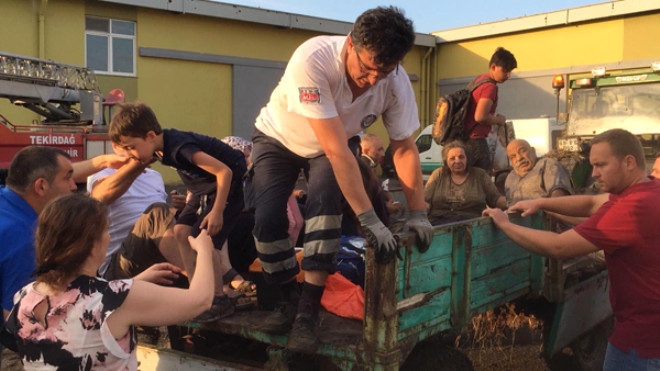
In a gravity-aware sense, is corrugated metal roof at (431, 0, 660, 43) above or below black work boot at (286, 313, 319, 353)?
above

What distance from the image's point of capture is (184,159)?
3533 millimetres

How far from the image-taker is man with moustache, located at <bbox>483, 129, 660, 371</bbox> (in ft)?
9.72

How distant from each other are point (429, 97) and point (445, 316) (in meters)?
21.6

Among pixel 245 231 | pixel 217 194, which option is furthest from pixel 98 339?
pixel 245 231

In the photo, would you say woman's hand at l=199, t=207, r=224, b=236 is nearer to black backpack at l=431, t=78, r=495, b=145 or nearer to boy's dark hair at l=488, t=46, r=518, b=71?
black backpack at l=431, t=78, r=495, b=145

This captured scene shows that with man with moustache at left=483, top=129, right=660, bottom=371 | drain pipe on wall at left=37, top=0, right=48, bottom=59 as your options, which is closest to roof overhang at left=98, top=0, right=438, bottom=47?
drain pipe on wall at left=37, top=0, right=48, bottom=59

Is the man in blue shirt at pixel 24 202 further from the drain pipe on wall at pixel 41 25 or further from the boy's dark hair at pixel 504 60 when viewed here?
the drain pipe on wall at pixel 41 25

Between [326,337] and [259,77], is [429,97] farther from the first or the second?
[326,337]

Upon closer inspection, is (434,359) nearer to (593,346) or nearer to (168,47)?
(593,346)

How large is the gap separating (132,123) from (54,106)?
34.3 ft

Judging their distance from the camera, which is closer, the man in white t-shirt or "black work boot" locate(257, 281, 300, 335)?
the man in white t-shirt

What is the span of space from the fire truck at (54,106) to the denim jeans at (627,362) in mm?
8929

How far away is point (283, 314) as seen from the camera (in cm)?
297

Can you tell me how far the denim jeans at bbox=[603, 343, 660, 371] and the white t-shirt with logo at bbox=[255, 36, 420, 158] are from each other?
1451 millimetres
